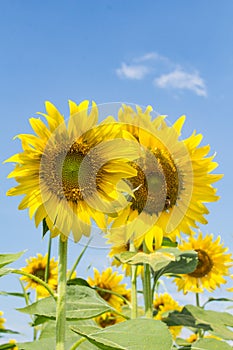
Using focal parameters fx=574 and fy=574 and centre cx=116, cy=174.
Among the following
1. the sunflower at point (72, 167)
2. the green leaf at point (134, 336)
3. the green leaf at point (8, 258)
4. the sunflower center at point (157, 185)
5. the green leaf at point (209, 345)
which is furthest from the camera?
the green leaf at point (209, 345)

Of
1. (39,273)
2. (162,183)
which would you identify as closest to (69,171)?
(162,183)

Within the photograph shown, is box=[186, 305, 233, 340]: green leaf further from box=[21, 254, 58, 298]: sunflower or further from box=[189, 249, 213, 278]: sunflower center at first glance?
box=[21, 254, 58, 298]: sunflower

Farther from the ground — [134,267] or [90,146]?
[90,146]

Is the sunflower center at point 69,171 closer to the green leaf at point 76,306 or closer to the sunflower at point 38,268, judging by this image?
the green leaf at point 76,306

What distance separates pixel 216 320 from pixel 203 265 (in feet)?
4.64

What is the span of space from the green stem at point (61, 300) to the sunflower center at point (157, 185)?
1.12ft

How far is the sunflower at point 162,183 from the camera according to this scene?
1719 mm

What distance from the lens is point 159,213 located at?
6.27ft

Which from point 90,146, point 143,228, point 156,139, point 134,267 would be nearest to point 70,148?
point 90,146

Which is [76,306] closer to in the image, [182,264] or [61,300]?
[61,300]

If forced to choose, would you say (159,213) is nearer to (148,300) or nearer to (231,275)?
(148,300)

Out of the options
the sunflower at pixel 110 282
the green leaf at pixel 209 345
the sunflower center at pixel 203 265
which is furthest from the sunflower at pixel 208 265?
the green leaf at pixel 209 345

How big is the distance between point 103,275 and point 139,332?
245 cm

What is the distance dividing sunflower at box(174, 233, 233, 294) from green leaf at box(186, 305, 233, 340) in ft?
4.23
